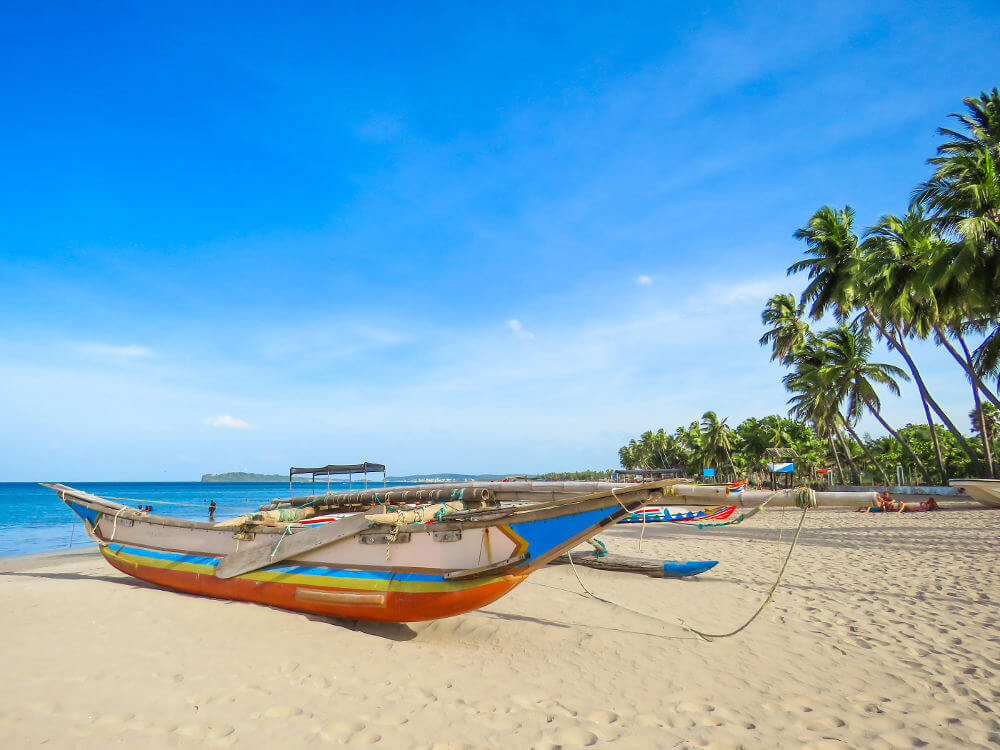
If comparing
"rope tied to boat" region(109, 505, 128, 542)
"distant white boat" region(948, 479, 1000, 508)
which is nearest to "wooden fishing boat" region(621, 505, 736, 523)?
"distant white boat" region(948, 479, 1000, 508)

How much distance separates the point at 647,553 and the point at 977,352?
17.4 metres

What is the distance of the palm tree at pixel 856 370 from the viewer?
28.4 m

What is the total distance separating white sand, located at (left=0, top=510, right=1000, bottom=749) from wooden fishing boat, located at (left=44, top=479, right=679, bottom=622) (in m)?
0.33

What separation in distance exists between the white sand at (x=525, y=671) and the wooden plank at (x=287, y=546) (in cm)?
52

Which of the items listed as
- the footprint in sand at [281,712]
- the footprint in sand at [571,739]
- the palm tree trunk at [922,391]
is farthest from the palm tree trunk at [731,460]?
the footprint in sand at [281,712]

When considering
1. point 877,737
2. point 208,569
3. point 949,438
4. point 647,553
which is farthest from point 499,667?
point 949,438

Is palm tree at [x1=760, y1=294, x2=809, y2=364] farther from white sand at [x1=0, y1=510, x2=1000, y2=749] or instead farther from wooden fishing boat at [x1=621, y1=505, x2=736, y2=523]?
white sand at [x1=0, y1=510, x2=1000, y2=749]

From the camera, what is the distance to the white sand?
358 cm

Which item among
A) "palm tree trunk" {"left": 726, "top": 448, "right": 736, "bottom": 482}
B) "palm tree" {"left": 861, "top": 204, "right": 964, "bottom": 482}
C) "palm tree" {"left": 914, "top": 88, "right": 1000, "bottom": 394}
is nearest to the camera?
"palm tree" {"left": 914, "top": 88, "right": 1000, "bottom": 394}

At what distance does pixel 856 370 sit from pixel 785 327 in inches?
294

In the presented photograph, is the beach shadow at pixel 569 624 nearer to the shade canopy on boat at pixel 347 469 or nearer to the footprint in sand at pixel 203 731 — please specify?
the footprint in sand at pixel 203 731

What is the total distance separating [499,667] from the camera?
490 centimetres

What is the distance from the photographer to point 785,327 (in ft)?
117

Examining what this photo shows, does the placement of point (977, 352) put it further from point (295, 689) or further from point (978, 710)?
point (295, 689)
